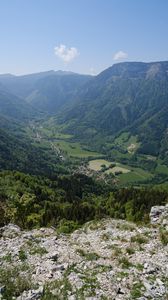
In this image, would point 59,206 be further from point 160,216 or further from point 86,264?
point 86,264

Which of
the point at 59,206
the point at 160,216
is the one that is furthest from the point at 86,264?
the point at 59,206

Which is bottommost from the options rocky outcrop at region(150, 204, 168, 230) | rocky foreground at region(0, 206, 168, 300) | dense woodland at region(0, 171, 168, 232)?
dense woodland at region(0, 171, 168, 232)

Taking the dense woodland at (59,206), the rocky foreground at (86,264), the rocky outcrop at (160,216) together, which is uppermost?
the rocky foreground at (86,264)

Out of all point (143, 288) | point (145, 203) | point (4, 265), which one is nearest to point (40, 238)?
point (4, 265)

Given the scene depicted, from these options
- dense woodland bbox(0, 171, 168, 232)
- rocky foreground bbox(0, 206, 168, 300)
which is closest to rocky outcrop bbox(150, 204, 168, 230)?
rocky foreground bbox(0, 206, 168, 300)

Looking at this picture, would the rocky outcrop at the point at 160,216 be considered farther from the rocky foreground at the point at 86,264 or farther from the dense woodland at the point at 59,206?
the dense woodland at the point at 59,206

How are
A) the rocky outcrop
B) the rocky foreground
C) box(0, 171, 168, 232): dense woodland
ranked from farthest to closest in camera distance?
box(0, 171, 168, 232): dense woodland
the rocky outcrop
the rocky foreground

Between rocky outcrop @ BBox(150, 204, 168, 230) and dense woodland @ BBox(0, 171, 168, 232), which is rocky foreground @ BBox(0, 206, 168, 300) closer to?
rocky outcrop @ BBox(150, 204, 168, 230)

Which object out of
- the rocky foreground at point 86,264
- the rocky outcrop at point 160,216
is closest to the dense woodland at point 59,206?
the rocky outcrop at point 160,216

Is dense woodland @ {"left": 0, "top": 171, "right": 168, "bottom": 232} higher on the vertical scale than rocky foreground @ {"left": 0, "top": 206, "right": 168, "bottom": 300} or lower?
lower
